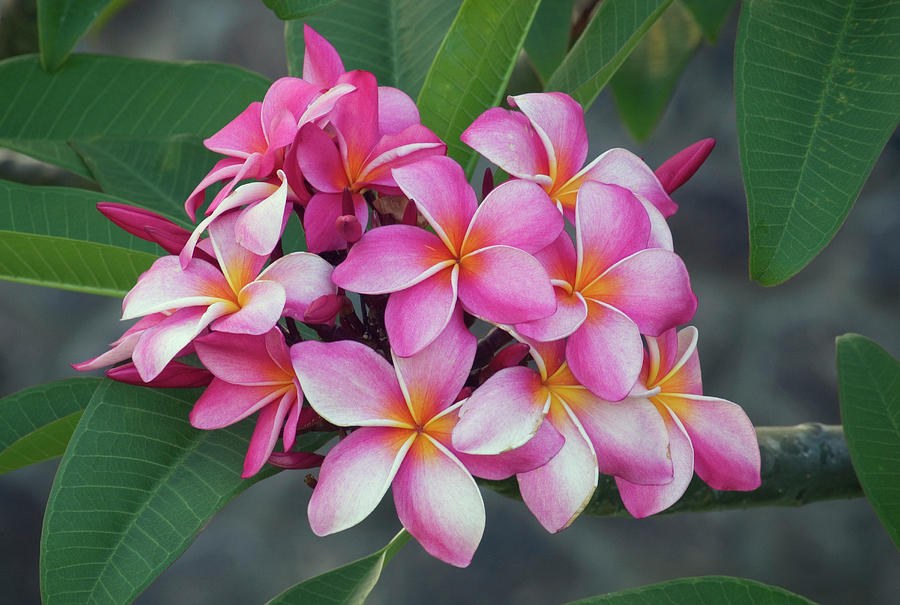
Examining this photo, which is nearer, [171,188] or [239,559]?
[171,188]

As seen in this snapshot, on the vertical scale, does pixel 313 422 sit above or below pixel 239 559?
above

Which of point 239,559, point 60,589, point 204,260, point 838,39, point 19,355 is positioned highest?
point 838,39

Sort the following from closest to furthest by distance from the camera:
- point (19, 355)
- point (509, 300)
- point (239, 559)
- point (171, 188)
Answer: point (509, 300) < point (171, 188) < point (239, 559) < point (19, 355)

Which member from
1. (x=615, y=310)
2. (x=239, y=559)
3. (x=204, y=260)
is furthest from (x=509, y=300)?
(x=239, y=559)

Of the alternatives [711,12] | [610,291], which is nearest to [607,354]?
[610,291]

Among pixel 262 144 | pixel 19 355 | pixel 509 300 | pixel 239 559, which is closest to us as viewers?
pixel 509 300

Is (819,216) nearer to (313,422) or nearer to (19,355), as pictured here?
(313,422)

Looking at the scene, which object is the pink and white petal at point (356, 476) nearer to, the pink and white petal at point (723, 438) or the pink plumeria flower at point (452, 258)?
the pink plumeria flower at point (452, 258)

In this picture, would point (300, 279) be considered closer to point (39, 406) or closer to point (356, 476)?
point (356, 476)
